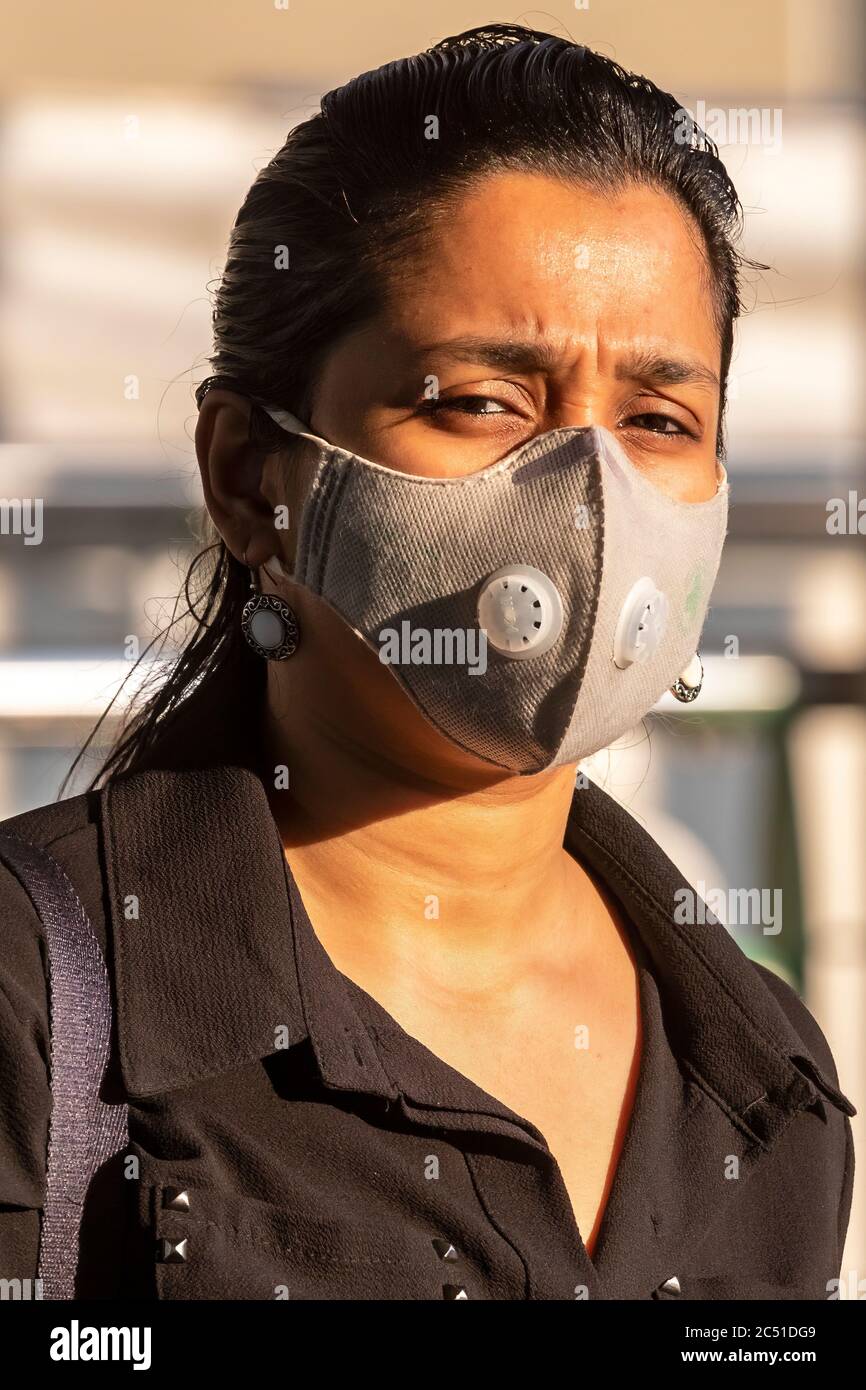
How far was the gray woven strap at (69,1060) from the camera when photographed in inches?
64.6

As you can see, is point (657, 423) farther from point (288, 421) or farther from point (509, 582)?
point (288, 421)

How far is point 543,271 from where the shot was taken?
1.98 meters

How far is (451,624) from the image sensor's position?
6.46 ft

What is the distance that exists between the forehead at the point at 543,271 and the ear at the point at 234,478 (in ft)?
0.95

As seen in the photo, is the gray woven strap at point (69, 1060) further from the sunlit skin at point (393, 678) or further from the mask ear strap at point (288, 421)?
the mask ear strap at point (288, 421)

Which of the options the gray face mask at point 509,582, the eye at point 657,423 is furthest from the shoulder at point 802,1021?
the eye at point 657,423

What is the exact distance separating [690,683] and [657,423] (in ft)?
1.33

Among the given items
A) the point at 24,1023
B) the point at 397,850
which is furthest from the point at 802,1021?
the point at 24,1023

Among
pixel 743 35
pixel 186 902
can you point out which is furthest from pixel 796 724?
pixel 186 902

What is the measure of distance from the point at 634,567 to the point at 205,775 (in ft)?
1.92

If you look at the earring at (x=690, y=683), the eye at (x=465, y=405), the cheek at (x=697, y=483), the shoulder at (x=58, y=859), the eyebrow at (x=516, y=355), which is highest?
the eyebrow at (x=516, y=355)

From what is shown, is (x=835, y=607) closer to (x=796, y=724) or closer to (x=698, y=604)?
(x=796, y=724)

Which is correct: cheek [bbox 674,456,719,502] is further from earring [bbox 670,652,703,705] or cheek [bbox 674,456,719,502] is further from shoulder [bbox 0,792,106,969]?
shoulder [bbox 0,792,106,969]

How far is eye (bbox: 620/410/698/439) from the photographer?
2064 mm
